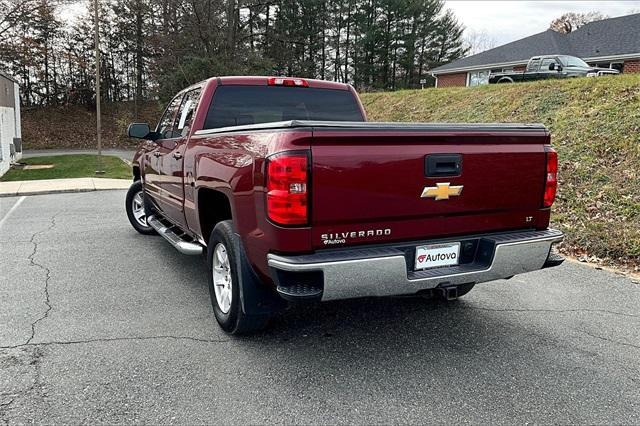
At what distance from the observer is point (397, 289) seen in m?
3.11

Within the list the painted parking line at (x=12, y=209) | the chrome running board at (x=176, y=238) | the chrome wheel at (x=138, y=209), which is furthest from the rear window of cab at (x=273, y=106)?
the painted parking line at (x=12, y=209)

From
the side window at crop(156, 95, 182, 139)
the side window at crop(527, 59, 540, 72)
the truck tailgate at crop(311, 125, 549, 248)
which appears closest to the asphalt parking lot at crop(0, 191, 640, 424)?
the truck tailgate at crop(311, 125, 549, 248)

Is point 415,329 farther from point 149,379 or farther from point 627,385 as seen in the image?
point 149,379

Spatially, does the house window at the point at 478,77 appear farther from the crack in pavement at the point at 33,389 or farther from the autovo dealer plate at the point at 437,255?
the crack in pavement at the point at 33,389

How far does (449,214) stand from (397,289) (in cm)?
68

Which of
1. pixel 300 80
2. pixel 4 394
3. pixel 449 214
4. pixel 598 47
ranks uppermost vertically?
pixel 598 47

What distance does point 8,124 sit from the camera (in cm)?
1767

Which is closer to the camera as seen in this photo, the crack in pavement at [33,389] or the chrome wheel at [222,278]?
the crack in pavement at [33,389]

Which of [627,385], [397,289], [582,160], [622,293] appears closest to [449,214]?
[397,289]

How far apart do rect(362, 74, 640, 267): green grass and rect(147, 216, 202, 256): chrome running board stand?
16.0 ft

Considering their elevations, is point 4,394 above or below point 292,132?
below

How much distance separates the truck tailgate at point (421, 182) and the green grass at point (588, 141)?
3.32 m

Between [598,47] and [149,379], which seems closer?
[149,379]

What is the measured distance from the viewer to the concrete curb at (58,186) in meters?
12.1
